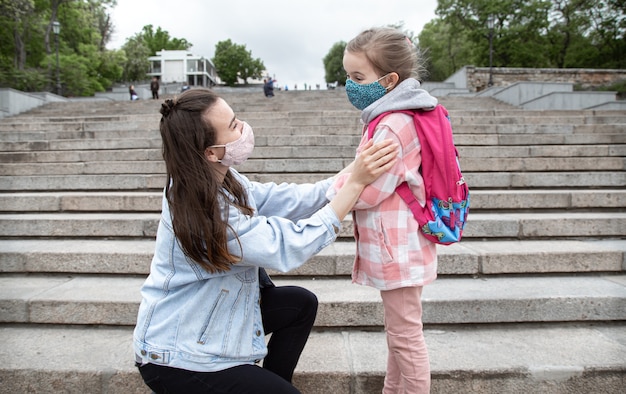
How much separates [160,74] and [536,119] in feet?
231

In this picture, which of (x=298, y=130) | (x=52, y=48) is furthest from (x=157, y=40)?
(x=298, y=130)

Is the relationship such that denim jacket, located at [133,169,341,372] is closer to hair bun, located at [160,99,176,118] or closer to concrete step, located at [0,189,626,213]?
hair bun, located at [160,99,176,118]

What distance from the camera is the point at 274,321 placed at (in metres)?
1.81

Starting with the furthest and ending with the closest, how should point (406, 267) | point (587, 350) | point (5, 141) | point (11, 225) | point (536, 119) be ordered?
1. point (536, 119)
2. point (5, 141)
3. point (11, 225)
4. point (587, 350)
5. point (406, 267)

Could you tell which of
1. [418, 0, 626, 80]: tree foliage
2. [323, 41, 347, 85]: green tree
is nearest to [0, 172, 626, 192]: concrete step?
[418, 0, 626, 80]: tree foliage

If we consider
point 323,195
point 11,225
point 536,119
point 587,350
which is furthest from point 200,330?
point 536,119

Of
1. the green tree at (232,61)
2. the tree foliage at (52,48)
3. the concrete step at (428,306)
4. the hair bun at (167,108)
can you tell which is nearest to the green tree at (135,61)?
the tree foliage at (52,48)

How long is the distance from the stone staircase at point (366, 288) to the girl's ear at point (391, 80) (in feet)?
5.31

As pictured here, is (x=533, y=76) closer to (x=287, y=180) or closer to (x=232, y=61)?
(x=287, y=180)

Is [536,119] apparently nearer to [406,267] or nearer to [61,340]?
[406,267]

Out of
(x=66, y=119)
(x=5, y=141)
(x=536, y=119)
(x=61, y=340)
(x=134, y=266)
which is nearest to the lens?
(x=61, y=340)

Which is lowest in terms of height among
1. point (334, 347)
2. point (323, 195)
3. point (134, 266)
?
point (334, 347)

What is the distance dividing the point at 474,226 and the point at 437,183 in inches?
96.9

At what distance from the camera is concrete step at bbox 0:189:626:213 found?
14.0 feet
